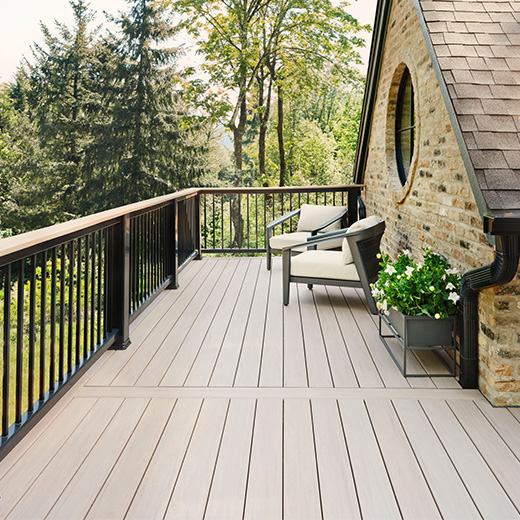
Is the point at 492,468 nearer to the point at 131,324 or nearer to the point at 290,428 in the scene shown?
the point at 290,428

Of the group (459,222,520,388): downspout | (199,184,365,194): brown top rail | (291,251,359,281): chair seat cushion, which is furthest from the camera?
(199,184,365,194): brown top rail

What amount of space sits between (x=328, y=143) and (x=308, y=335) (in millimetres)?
19479

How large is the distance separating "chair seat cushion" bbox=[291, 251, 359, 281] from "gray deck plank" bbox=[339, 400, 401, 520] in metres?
2.00

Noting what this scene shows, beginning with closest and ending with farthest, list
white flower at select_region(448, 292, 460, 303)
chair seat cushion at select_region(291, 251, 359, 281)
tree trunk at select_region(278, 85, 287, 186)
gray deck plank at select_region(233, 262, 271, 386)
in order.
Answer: white flower at select_region(448, 292, 460, 303), gray deck plank at select_region(233, 262, 271, 386), chair seat cushion at select_region(291, 251, 359, 281), tree trunk at select_region(278, 85, 287, 186)

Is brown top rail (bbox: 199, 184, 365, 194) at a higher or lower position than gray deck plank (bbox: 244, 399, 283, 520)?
higher

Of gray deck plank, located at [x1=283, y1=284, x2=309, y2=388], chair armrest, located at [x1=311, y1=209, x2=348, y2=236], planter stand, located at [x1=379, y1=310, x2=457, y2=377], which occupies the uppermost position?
chair armrest, located at [x1=311, y1=209, x2=348, y2=236]

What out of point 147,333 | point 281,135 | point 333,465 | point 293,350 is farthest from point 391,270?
point 281,135

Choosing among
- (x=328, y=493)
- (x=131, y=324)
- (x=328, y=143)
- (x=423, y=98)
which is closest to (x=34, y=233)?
(x=328, y=493)

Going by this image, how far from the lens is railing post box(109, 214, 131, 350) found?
3365mm

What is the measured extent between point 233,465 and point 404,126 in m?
4.28

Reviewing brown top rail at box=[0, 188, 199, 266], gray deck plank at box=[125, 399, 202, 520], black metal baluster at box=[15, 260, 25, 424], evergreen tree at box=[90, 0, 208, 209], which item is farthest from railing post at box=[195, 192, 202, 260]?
evergreen tree at box=[90, 0, 208, 209]

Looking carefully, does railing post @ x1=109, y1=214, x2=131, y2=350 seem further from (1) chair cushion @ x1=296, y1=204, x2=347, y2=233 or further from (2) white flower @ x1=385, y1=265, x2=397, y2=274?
(1) chair cushion @ x1=296, y1=204, x2=347, y2=233

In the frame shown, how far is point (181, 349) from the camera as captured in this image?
136 inches

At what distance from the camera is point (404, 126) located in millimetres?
5309
